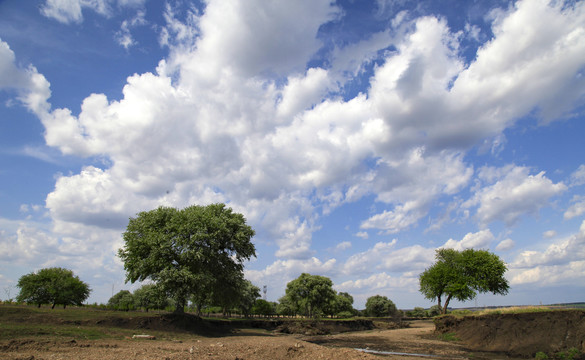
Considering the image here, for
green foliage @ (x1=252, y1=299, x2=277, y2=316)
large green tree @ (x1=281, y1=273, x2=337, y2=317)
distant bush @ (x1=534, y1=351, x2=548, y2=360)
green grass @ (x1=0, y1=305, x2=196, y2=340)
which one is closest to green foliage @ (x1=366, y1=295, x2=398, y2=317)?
green foliage @ (x1=252, y1=299, x2=277, y2=316)

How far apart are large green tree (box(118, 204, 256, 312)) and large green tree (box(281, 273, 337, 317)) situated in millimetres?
46156

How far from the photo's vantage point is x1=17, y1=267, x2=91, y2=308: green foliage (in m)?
50.8

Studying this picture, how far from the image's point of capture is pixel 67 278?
178 ft

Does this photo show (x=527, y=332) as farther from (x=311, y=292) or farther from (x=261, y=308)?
(x=261, y=308)

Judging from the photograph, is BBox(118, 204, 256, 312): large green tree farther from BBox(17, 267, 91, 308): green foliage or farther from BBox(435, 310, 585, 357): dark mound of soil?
BBox(435, 310, 585, 357): dark mound of soil

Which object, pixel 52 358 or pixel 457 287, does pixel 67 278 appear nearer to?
pixel 52 358

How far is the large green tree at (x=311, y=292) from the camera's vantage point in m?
82.4

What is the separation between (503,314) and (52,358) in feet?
129

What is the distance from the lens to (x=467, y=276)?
190 ft

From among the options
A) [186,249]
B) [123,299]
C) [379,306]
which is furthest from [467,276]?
[123,299]

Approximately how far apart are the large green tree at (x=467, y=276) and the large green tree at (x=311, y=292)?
28.7 m

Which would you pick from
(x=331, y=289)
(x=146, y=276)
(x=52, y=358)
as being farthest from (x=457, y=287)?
(x=52, y=358)

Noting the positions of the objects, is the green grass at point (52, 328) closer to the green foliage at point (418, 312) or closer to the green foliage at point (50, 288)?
the green foliage at point (50, 288)

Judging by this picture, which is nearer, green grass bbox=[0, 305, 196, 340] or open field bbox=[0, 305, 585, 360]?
open field bbox=[0, 305, 585, 360]
